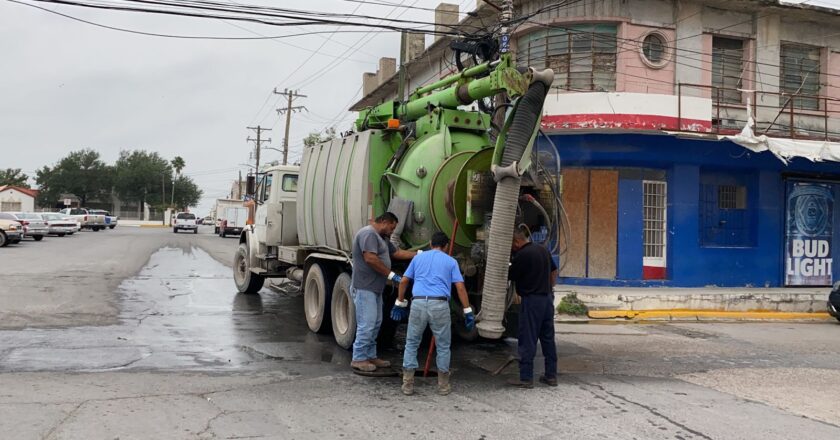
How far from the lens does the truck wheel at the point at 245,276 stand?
43.8ft

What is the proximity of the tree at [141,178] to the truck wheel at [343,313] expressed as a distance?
289 feet

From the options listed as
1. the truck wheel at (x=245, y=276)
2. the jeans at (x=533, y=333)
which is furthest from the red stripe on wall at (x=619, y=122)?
the jeans at (x=533, y=333)

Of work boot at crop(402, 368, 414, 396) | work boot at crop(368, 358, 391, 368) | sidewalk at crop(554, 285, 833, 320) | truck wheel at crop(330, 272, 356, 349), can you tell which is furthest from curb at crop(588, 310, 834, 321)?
work boot at crop(402, 368, 414, 396)

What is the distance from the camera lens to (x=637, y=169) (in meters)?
15.8

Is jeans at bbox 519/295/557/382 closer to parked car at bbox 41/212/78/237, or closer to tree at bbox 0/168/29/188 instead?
parked car at bbox 41/212/78/237

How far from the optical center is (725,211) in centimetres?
1664

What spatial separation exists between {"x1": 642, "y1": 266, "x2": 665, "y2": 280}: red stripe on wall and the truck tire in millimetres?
9496

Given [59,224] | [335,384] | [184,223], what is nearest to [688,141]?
[335,384]

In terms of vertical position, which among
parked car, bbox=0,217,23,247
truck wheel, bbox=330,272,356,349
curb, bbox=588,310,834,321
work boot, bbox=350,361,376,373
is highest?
parked car, bbox=0,217,23,247

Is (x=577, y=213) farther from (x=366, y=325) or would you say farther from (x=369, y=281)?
(x=366, y=325)

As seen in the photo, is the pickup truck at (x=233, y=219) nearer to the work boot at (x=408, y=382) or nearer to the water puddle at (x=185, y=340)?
the water puddle at (x=185, y=340)

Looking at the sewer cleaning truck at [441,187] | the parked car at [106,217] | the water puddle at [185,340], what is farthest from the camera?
the parked car at [106,217]

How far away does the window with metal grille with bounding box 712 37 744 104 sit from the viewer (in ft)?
55.1

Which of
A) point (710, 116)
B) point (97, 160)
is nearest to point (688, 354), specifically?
point (710, 116)
